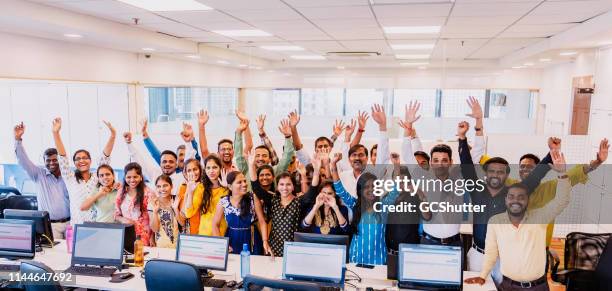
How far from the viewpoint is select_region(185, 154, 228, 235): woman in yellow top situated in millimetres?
3752

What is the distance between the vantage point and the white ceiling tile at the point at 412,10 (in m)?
3.80

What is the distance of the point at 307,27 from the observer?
4949 millimetres

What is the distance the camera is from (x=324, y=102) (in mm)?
10609

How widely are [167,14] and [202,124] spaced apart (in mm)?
1271

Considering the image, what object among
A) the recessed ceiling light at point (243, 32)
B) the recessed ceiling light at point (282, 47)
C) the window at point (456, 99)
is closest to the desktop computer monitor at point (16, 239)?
the recessed ceiling light at point (243, 32)

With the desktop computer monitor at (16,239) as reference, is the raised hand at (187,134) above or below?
above

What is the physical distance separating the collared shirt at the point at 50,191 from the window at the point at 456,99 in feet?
25.9

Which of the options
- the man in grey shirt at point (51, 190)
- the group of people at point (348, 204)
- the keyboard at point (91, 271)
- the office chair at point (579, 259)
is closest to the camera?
the group of people at point (348, 204)

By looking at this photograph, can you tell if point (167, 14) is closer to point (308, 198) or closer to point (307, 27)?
point (307, 27)

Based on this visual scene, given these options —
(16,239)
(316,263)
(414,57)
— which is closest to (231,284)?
(316,263)

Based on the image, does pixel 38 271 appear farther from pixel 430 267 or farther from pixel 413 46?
pixel 413 46

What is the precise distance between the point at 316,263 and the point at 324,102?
A: 7884mm

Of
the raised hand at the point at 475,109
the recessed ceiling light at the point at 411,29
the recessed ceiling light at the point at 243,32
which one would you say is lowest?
the raised hand at the point at 475,109

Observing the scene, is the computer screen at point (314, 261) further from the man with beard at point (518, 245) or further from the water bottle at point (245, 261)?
the man with beard at point (518, 245)
